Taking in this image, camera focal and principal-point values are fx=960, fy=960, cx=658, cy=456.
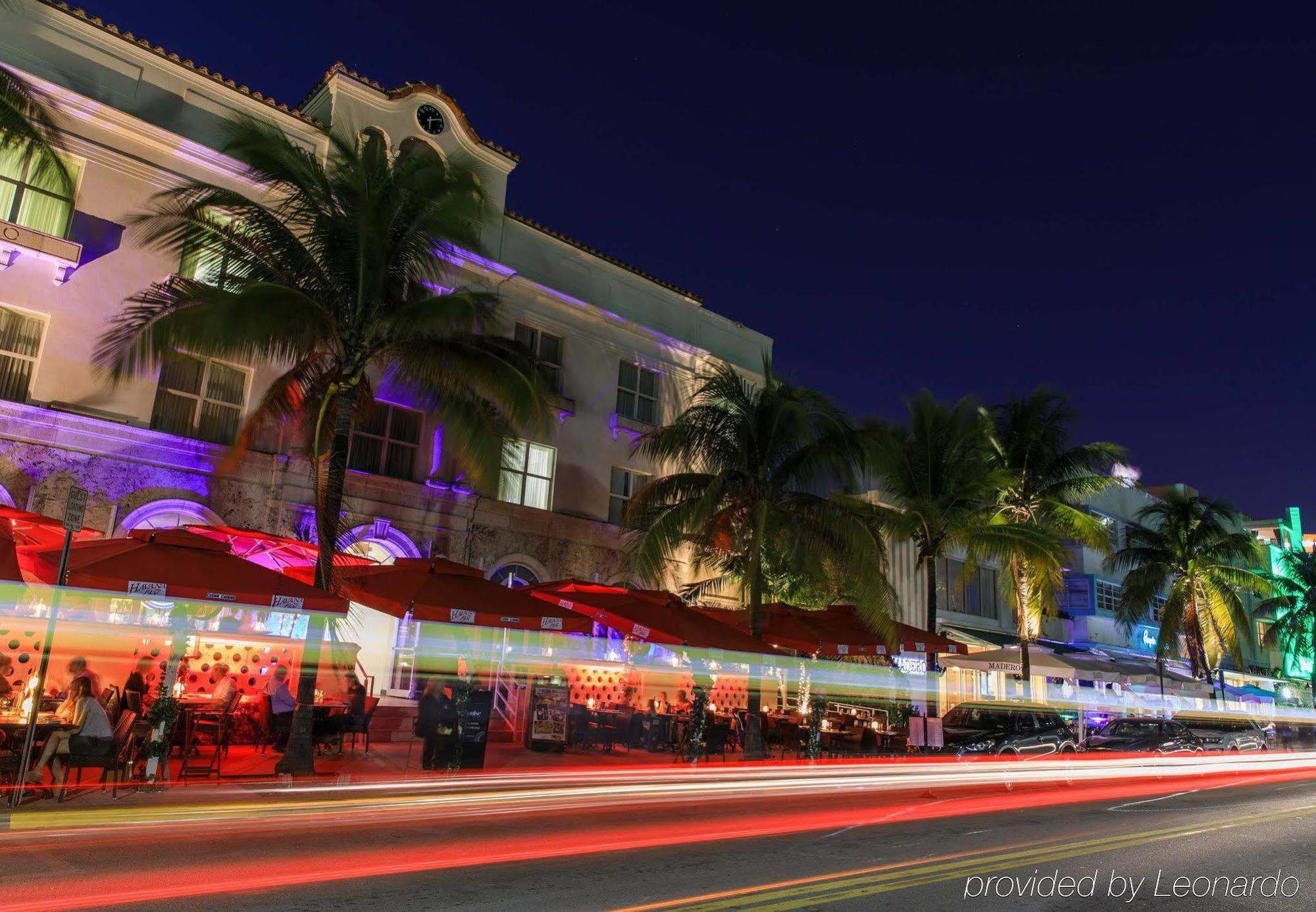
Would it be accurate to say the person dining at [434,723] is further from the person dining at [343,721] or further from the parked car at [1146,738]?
the parked car at [1146,738]

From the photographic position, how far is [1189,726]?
2408 centimetres

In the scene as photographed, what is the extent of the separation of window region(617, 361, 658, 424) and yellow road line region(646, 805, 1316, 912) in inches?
720

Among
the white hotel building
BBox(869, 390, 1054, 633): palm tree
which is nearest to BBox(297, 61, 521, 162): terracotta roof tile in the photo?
the white hotel building

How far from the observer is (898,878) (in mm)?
7898

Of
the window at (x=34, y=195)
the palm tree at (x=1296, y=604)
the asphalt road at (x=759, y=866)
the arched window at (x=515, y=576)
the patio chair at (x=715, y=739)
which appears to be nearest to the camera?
the asphalt road at (x=759, y=866)

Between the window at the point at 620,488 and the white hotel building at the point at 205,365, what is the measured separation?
0.06 meters

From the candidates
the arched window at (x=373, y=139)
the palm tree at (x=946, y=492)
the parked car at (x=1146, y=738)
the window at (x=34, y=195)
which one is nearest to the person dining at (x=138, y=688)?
the window at (x=34, y=195)

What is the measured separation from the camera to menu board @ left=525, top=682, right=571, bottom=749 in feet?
60.4

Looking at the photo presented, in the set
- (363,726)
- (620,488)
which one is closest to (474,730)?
(363,726)

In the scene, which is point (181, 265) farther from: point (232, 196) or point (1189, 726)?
point (1189, 726)

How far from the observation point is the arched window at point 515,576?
23156 millimetres

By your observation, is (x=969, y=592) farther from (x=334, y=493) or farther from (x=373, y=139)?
(x=373, y=139)

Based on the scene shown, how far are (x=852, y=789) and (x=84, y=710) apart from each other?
1040 cm

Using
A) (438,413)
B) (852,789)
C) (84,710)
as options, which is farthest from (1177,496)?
(84,710)
